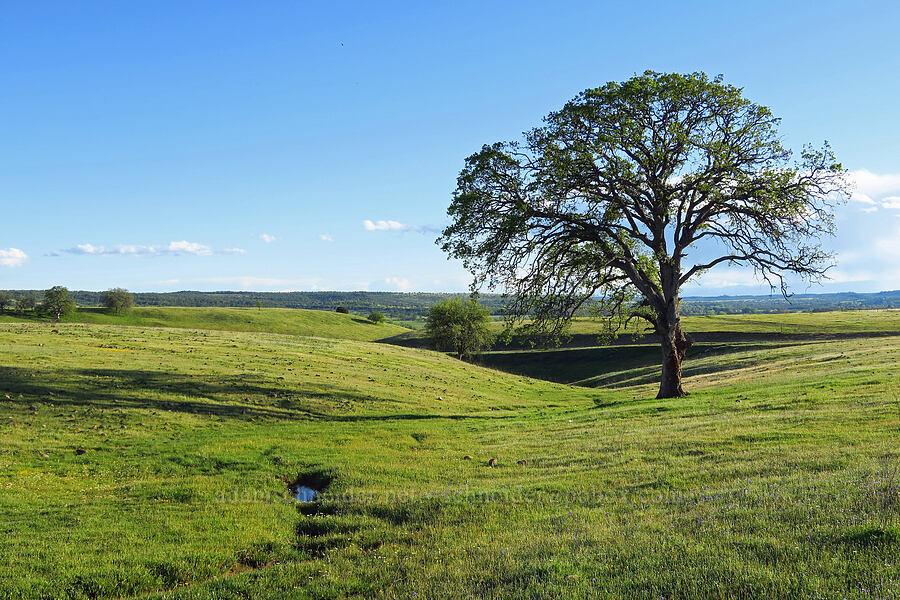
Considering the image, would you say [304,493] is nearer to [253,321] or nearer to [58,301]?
[58,301]

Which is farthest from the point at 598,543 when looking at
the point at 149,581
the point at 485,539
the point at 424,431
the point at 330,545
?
the point at 424,431

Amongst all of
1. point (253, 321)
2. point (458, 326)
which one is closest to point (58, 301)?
point (253, 321)

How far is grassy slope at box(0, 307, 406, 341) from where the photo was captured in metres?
148

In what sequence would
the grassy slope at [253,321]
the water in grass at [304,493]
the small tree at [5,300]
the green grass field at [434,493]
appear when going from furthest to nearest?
the grassy slope at [253,321] → the small tree at [5,300] → the water in grass at [304,493] → the green grass field at [434,493]

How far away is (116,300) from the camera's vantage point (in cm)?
15225

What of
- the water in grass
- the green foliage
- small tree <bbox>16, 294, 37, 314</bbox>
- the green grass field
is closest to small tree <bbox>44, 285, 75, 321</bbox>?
the green foliage

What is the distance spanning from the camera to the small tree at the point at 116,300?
499 feet

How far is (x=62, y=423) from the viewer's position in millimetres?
20688

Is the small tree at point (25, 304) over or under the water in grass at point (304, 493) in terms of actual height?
over

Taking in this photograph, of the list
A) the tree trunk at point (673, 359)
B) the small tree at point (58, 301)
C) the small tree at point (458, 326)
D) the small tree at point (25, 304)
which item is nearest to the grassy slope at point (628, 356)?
the small tree at point (458, 326)

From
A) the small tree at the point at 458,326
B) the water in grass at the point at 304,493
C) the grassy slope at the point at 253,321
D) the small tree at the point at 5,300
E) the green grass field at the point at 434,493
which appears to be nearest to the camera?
the green grass field at the point at 434,493

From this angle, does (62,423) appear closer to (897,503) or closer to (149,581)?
(149,581)

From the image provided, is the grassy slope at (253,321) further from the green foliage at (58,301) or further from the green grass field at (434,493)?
the green grass field at (434,493)

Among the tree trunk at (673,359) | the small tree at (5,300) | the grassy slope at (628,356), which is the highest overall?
the small tree at (5,300)
